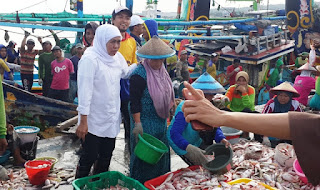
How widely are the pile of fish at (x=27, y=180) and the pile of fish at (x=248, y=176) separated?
190 cm

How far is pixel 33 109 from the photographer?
6551mm

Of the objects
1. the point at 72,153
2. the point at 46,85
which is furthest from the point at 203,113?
the point at 46,85

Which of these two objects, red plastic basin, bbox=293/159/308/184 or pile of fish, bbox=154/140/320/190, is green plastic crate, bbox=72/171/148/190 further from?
red plastic basin, bbox=293/159/308/184

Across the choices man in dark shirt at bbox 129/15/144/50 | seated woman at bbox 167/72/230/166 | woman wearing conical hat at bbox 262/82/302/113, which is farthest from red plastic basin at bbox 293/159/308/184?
man in dark shirt at bbox 129/15/144/50

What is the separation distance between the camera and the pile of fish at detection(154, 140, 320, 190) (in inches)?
128

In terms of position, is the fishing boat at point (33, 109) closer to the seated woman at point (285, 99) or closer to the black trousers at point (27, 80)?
the black trousers at point (27, 80)

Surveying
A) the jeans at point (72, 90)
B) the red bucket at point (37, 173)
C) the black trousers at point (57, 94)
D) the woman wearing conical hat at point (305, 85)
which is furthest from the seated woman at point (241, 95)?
the jeans at point (72, 90)

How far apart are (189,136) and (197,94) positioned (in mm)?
2373

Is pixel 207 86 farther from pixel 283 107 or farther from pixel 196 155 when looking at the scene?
pixel 283 107

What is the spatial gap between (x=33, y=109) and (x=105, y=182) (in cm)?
A: 352

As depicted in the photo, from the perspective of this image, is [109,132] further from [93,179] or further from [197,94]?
[197,94]

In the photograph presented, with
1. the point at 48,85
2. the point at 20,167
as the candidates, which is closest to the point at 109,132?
the point at 20,167

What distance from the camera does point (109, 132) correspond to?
392 cm

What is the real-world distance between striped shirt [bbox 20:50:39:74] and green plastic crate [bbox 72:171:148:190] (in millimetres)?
6415
